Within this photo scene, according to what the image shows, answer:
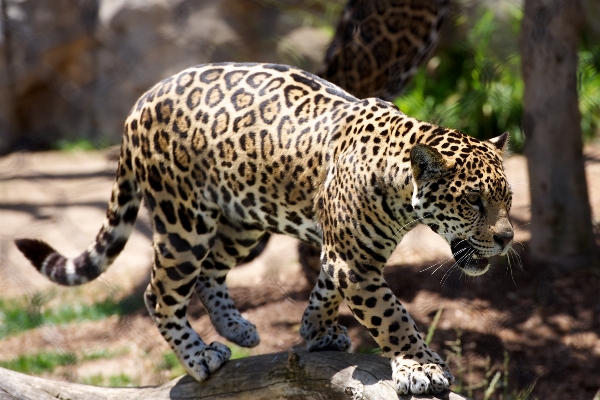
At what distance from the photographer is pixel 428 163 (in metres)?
2.01

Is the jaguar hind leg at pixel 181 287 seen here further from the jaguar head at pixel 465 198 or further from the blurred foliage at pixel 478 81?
the blurred foliage at pixel 478 81

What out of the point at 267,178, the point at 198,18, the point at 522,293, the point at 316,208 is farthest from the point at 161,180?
the point at 198,18

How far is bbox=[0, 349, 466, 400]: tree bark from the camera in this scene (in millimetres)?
2301

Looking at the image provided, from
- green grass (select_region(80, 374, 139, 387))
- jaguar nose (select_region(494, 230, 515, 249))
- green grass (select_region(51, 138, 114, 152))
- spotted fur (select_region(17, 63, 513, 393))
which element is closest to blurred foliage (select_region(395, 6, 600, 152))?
green grass (select_region(51, 138, 114, 152))

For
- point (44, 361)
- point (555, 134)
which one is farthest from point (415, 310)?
point (44, 361)

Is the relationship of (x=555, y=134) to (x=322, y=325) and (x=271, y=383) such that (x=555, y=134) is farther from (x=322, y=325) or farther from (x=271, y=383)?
(x=271, y=383)

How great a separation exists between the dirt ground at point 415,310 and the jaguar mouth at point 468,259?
1280mm

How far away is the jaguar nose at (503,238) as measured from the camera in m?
1.95

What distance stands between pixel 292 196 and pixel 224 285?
28.0 inches

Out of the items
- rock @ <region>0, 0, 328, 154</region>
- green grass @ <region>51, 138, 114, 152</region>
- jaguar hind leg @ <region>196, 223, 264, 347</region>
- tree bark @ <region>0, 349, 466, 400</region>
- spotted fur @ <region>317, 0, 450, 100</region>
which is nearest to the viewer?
tree bark @ <region>0, 349, 466, 400</region>

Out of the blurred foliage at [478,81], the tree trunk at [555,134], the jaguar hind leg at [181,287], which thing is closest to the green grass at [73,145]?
the blurred foliage at [478,81]

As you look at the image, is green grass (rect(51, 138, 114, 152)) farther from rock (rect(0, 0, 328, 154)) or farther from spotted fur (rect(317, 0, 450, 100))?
spotted fur (rect(317, 0, 450, 100))

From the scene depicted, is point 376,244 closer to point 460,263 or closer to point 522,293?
point 460,263

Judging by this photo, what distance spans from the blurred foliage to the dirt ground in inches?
40.7
